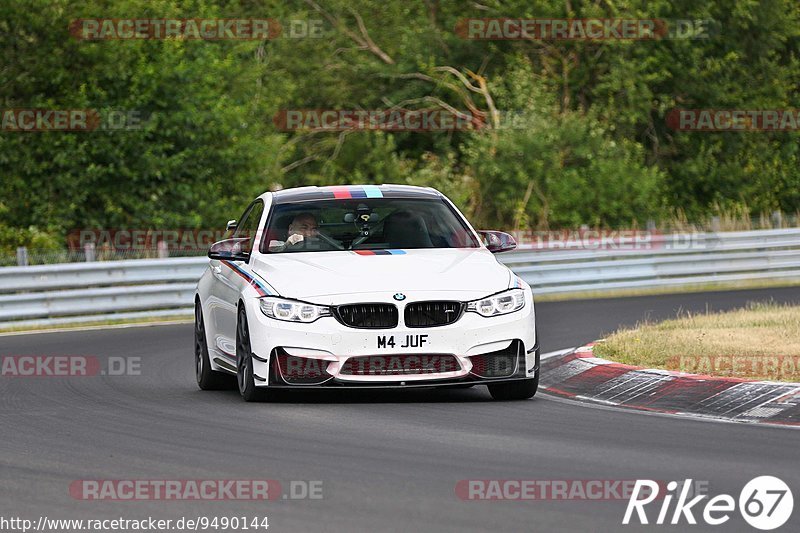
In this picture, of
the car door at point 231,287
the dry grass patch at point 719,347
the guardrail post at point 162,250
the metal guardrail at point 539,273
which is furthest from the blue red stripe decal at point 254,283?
the guardrail post at point 162,250

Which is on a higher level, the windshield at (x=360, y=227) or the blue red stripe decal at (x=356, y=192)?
the blue red stripe decal at (x=356, y=192)

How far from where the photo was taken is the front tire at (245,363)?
491 inches

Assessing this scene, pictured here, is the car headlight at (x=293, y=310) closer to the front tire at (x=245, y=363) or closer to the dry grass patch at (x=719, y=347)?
the front tire at (x=245, y=363)

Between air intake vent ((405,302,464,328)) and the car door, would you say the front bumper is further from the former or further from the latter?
the car door

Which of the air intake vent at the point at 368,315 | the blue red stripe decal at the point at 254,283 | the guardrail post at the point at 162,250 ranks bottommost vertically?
the guardrail post at the point at 162,250

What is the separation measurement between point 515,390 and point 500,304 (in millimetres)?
758

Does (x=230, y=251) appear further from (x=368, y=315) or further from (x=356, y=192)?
(x=368, y=315)

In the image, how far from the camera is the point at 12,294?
24.1m

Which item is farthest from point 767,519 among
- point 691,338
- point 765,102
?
point 765,102

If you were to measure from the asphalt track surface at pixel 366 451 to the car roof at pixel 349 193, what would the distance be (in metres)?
1.58

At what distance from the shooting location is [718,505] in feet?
25.9

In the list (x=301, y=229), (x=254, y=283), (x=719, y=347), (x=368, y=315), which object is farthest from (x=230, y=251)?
(x=719, y=347)

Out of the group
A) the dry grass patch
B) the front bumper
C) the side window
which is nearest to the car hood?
the front bumper

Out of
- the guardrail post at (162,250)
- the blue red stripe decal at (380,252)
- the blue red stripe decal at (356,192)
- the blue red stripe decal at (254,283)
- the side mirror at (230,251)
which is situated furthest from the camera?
the guardrail post at (162,250)
